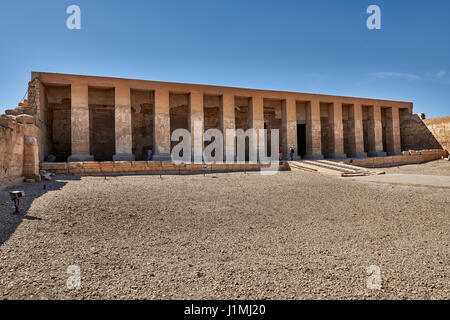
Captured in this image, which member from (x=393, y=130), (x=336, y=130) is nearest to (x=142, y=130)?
(x=336, y=130)

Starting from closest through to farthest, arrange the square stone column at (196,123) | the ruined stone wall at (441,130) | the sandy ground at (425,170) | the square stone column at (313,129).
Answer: the sandy ground at (425,170), the square stone column at (196,123), the square stone column at (313,129), the ruined stone wall at (441,130)

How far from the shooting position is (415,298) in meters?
2.30

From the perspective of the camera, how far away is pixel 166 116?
14.3 metres

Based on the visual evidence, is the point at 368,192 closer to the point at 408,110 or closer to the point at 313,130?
the point at 313,130

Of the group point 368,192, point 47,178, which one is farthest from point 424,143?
point 47,178

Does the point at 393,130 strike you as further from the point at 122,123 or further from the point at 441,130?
the point at 122,123

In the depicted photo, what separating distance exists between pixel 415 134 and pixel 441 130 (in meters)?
1.75

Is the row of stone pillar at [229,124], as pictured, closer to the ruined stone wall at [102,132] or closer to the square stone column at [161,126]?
the square stone column at [161,126]

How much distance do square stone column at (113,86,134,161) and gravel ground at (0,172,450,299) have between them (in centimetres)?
799

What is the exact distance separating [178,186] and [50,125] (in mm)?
11205

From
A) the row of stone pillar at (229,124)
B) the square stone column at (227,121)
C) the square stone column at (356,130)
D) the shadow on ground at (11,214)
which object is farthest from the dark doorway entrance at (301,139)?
the shadow on ground at (11,214)

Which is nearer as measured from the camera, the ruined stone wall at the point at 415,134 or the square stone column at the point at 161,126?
the square stone column at the point at 161,126

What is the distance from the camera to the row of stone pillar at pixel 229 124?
1296 centimetres
